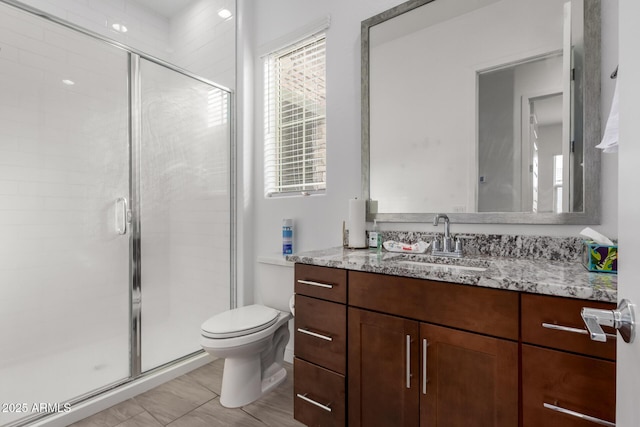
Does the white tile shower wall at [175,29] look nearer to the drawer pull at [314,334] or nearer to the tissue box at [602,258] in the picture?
the drawer pull at [314,334]

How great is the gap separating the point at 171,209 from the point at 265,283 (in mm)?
989

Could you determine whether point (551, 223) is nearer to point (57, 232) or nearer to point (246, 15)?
point (246, 15)

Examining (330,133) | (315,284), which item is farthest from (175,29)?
(315,284)

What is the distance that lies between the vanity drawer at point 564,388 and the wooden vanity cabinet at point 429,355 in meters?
0.04

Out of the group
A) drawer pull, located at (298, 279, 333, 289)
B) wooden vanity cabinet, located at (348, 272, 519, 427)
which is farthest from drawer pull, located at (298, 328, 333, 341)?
drawer pull, located at (298, 279, 333, 289)

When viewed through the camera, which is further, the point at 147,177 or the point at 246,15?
the point at 246,15

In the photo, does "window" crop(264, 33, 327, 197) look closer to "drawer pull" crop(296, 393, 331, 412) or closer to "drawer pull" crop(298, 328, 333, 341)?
"drawer pull" crop(298, 328, 333, 341)

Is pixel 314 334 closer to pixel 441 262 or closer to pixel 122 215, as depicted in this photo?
pixel 441 262

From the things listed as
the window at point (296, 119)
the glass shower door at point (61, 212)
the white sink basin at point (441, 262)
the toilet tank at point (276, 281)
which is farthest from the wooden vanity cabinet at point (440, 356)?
the glass shower door at point (61, 212)

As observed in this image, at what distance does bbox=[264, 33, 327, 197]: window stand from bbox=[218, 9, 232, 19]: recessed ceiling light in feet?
1.73

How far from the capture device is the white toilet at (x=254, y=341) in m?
1.65

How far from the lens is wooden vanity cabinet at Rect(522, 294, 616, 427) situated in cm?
79

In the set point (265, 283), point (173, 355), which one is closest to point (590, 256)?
point (265, 283)

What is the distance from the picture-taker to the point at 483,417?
38.0 inches
